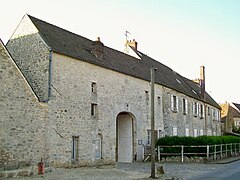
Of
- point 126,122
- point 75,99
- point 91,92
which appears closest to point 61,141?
point 75,99

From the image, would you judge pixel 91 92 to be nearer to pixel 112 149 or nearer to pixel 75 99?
pixel 75 99

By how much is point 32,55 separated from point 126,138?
10.5m

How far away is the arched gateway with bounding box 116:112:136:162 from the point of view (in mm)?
26500

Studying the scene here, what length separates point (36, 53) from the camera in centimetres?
1948

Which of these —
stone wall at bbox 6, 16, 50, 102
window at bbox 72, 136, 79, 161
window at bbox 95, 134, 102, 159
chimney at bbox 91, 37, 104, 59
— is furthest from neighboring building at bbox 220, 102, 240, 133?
stone wall at bbox 6, 16, 50, 102

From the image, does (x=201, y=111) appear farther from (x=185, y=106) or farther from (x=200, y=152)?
(x=200, y=152)

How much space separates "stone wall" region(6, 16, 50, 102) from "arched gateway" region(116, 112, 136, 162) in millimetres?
9056

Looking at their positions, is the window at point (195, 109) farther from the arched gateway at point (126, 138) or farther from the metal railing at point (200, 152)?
the arched gateway at point (126, 138)

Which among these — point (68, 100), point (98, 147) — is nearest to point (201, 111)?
point (98, 147)

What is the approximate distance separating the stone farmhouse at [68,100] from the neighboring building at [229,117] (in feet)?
101

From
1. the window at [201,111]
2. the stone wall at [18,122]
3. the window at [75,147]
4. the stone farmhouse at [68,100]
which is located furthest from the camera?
the window at [201,111]

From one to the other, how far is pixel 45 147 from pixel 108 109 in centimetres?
636

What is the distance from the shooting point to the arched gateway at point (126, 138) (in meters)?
26.5

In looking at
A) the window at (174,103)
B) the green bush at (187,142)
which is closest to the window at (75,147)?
the green bush at (187,142)
